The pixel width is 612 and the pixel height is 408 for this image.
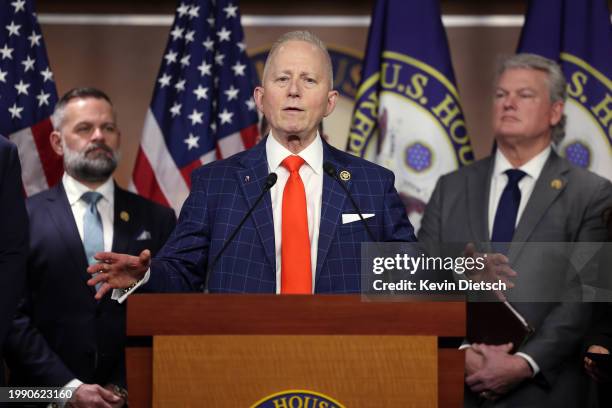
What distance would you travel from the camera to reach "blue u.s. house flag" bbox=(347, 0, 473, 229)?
13.8ft

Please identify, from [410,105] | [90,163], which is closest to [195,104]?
[90,163]

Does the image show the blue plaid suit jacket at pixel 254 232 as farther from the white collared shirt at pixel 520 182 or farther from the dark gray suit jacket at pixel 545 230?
the white collared shirt at pixel 520 182

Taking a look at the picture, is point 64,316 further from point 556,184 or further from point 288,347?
point 556,184

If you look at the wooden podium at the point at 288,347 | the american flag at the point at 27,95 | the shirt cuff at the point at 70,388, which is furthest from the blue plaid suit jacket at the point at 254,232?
the american flag at the point at 27,95

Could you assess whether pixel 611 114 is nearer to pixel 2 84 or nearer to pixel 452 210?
pixel 452 210

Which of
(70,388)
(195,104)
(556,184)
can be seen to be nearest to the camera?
(70,388)

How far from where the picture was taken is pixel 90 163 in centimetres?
371

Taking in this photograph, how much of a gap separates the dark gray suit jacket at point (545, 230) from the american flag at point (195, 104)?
1.15 meters

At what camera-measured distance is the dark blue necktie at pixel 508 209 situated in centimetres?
354

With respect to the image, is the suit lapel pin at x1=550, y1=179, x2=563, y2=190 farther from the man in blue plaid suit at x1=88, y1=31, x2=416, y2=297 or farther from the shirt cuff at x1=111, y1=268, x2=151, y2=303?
the shirt cuff at x1=111, y1=268, x2=151, y2=303

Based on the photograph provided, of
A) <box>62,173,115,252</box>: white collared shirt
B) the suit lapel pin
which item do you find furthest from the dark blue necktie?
<box>62,173,115,252</box>: white collared shirt

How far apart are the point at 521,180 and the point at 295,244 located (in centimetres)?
164

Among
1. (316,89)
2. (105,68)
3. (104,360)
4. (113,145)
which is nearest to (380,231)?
(316,89)

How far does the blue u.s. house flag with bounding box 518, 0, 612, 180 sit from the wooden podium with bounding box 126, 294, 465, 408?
8.26 feet
